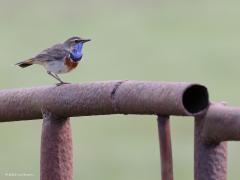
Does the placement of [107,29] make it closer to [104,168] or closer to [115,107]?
[104,168]

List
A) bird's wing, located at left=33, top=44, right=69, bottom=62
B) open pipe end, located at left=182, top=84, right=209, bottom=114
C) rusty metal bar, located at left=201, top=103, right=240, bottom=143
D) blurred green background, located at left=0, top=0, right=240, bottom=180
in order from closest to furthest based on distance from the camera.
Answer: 1. rusty metal bar, located at left=201, top=103, right=240, bottom=143
2. open pipe end, located at left=182, top=84, right=209, bottom=114
3. bird's wing, located at left=33, top=44, right=69, bottom=62
4. blurred green background, located at left=0, top=0, right=240, bottom=180

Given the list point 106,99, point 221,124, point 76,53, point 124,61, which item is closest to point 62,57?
point 76,53

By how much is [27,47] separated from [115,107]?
16.7 m

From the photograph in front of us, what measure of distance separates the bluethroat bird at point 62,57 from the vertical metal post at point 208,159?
161 inches

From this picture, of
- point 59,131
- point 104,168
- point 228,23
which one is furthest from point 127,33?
point 59,131

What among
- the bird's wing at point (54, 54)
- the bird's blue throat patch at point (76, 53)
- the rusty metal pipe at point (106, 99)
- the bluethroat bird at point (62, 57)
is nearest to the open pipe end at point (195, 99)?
the rusty metal pipe at point (106, 99)

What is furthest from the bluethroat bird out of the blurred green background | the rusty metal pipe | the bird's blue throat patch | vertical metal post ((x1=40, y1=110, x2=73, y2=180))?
vertical metal post ((x1=40, y1=110, x2=73, y2=180))

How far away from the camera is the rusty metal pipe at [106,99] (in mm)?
2480

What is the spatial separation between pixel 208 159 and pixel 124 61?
1566 cm

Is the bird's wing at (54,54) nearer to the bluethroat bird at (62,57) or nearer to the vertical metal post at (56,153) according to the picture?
the bluethroat bird at (62,57)

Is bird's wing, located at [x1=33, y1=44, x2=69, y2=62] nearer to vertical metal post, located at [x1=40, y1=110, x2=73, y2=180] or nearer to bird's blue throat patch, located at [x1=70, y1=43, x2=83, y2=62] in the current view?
bird's blue throat patch, located at [x1=70, y1=43, x2=83, y2=62]

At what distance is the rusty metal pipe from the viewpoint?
8.14 ft

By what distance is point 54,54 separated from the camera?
7.01 meters

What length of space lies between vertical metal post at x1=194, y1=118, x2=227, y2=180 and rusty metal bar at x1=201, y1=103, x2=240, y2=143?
2cm
